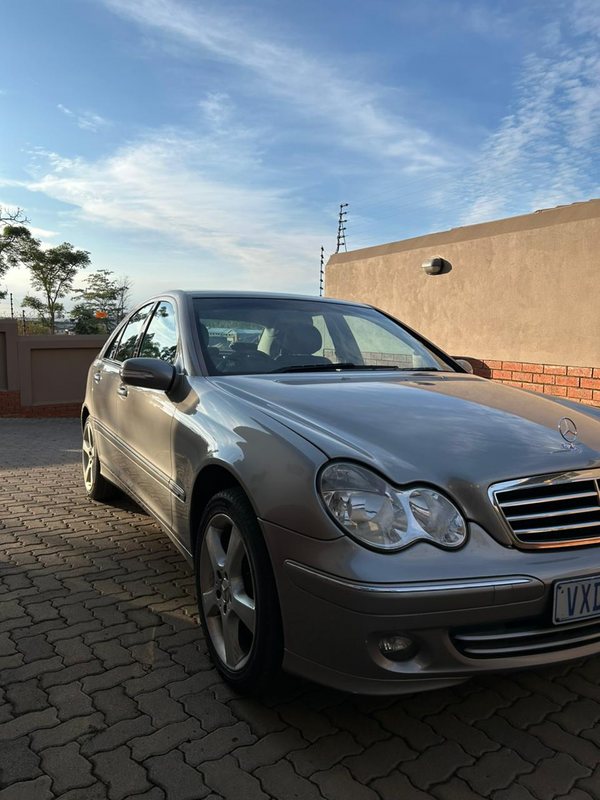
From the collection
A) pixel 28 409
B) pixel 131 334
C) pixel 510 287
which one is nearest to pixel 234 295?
pixel 131 334

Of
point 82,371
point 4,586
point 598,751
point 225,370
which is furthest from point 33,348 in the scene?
point 598,751

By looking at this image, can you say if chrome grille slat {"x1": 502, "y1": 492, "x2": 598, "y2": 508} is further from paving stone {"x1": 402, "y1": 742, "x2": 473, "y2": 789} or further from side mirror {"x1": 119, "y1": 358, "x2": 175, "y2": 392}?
side mirror {"x1": 119, "y1": 358, "x2": 175, "y2": 392}

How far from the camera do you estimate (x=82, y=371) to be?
12.5 metres

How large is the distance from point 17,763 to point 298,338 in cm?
227

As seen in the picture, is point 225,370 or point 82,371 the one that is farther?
point 82,371

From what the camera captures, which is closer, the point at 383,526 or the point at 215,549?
the point at 383,526

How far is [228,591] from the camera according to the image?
8.12ft

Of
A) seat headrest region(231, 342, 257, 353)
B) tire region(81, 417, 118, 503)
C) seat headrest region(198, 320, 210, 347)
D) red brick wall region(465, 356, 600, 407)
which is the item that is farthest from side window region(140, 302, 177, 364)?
red brick wall region(465, 356, 600, 407)

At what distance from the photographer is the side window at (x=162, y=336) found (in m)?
3.47

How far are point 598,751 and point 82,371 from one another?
11621 millimetres

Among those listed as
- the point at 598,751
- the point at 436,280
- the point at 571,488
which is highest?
the point at 436,280

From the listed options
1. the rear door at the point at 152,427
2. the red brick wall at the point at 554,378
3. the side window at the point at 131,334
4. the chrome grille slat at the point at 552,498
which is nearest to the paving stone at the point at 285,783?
the chrome grille slat at the point at 552,498

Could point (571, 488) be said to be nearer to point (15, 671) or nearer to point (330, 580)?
point (330, 580)

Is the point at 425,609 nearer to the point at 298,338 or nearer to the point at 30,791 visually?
the point at 30,791
